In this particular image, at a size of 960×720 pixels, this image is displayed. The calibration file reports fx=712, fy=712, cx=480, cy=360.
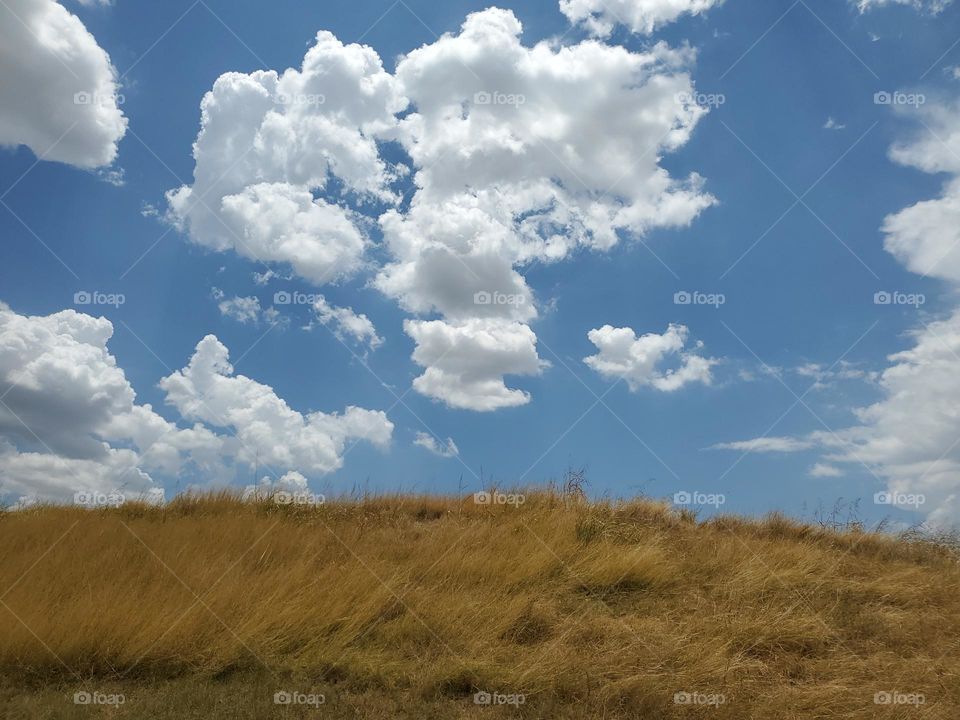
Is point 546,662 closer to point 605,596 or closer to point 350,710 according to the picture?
point 350,710

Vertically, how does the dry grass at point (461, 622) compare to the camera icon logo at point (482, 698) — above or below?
above

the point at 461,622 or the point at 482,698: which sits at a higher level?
the point at 461,622

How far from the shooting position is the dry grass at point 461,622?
23.7 feet

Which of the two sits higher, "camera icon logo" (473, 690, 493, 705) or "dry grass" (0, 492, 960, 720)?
"dry grass" (0, 492, 960, 720)

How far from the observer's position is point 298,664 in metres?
7.69

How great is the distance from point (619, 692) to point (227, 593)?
4934 millimetres

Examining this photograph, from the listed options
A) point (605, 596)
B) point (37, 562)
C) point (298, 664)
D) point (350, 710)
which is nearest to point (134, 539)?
point (37, 562)

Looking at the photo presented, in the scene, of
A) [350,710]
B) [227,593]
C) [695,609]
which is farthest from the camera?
[695,609]

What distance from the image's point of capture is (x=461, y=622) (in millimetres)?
8648

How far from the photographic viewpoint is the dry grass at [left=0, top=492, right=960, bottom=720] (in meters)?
7.22

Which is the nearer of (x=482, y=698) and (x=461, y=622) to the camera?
(x=482, y=698)

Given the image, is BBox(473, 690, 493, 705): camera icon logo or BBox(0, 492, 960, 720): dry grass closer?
BBox(473, 690, 493, 705): camera icon logo

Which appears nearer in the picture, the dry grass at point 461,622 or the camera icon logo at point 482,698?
the camera icon logo at point 482,698

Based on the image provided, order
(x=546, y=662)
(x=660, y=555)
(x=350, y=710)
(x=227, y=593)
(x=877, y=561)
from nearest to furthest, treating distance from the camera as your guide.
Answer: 1. (x=350, y=710)
2. (x=546, y=662)
3. (x=227, y=593)
4. (x=660, y=555)
5. (x=877, y=561)
